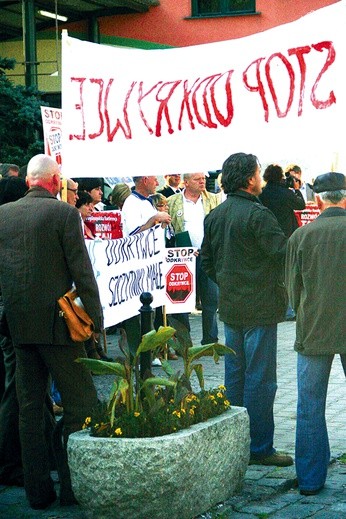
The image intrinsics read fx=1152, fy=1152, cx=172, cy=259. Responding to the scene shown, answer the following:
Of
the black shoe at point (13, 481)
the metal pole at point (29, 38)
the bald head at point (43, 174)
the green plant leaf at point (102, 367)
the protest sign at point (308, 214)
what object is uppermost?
the metal pole at point (29, 38)

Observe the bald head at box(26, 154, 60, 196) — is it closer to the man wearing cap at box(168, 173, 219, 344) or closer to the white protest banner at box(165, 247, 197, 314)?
the white protest banner at box(165, 247, 197, 314)

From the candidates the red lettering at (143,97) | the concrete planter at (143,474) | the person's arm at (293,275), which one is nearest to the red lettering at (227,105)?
the red lettering at (143,97)

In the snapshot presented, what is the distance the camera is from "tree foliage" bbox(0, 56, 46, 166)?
57.7 feet

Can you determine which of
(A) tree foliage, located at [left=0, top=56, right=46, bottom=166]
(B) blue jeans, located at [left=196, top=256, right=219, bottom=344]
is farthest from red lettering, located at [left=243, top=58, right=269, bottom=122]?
(A) tree foliage, located at [left=0, top=56, right=46, bottom=166]

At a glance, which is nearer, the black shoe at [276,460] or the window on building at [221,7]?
the black shoe at [276,460]

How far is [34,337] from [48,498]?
3.03 feet

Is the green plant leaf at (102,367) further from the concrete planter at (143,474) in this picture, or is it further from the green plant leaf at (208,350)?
the green plant leaf at (208,350)

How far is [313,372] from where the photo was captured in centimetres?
654

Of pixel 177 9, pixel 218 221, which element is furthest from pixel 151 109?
pixel 177 9

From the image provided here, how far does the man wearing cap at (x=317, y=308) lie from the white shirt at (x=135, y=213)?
4.53m

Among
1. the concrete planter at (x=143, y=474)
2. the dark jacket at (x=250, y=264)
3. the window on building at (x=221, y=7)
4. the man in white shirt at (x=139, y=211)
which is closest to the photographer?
the concrete planter at (x=143, y=474)

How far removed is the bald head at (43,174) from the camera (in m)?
6.39

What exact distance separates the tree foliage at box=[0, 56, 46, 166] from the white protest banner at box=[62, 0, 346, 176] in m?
10.2

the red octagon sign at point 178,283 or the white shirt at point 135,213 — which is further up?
the white shirt at point 135,213
